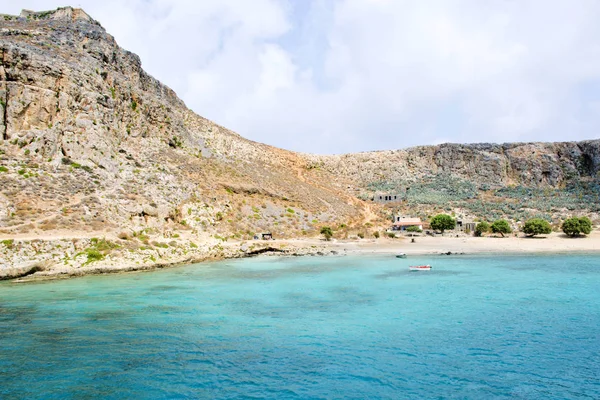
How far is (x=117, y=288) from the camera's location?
22.6 meters

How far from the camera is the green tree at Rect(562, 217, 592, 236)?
49.5 metres

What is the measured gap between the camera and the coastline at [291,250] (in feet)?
84.3

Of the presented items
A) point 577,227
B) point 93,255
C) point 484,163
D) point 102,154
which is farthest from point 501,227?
point 102,154

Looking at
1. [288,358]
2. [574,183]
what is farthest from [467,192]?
[288,358]

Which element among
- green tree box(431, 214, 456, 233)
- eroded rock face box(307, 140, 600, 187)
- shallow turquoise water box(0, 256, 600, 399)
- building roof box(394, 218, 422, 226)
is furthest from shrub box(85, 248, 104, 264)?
eroded rock face box(307, 140, 600, 187)

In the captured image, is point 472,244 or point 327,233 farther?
point 327,233

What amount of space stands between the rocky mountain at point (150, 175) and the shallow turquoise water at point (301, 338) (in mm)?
8543

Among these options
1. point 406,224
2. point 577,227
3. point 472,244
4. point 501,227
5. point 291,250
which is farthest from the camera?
point 406,224

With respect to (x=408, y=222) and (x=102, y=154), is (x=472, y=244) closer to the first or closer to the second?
(x=408, y=222)

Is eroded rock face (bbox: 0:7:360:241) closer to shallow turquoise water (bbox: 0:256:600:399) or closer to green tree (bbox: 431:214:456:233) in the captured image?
shallow turquoise water (bbox: 0:256:600:399)

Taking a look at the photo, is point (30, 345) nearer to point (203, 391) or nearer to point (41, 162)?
point (203, 391)

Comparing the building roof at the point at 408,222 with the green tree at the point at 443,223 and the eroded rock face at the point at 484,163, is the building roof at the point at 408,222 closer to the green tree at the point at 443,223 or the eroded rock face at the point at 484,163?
the green tree at the point at 443,223

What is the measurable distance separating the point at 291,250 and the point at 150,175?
16110 mm

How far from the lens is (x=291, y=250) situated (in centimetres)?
4131
